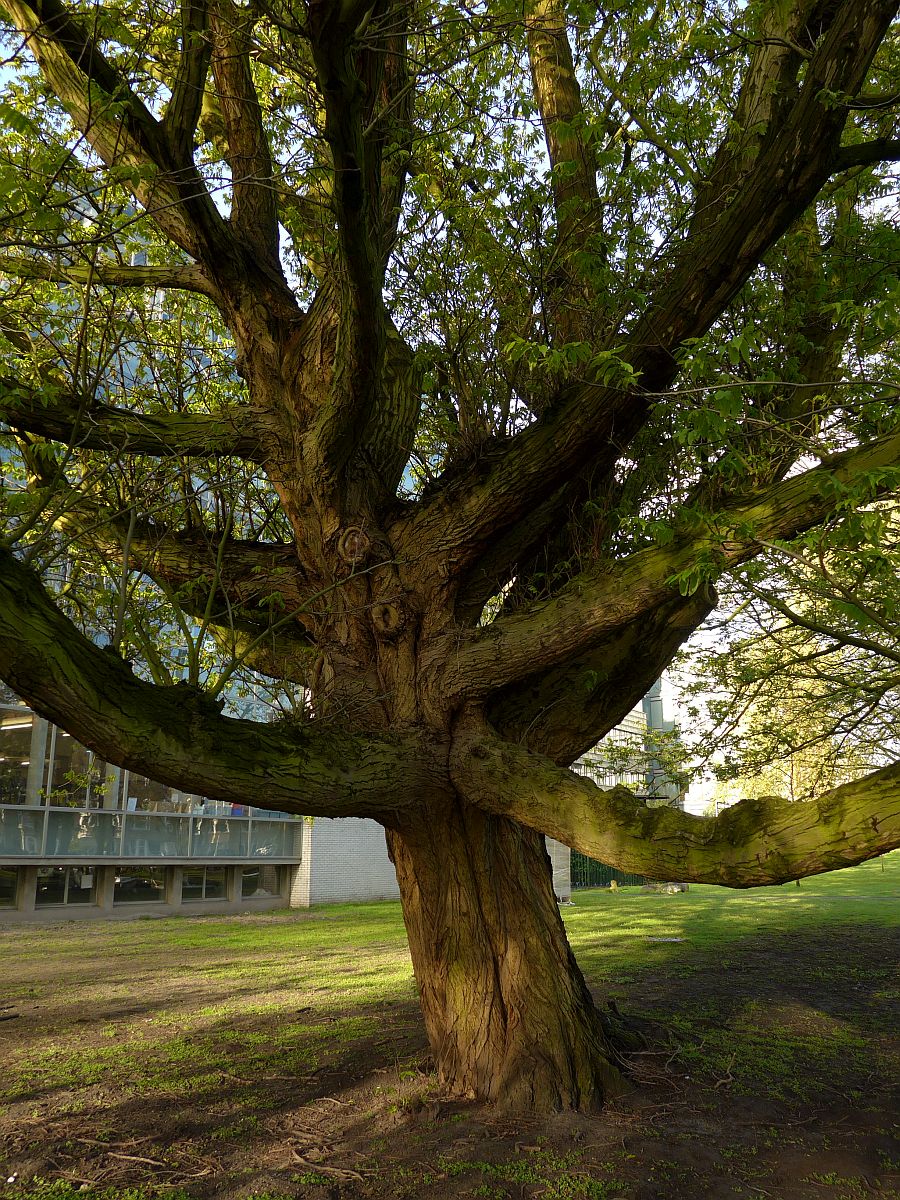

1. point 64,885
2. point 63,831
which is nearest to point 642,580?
point 63,831

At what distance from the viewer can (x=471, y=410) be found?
249 inches

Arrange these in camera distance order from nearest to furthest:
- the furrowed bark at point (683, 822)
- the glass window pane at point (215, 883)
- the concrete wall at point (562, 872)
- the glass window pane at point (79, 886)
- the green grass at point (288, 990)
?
1. the furrowed bark at point (683, 822)
2. the green grass at point (288, 990)
3. the glass window pane at point (79, 886)
4. the glass window pane at point (215, 883)
5. the concrete wall at point (562, 872)

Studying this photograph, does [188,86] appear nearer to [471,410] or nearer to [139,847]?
[471,410]

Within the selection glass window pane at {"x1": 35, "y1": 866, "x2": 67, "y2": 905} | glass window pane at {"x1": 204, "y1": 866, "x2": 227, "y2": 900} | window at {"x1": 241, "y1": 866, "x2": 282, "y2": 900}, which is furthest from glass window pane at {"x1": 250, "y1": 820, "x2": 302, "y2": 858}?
glass window pane at {"x1": 35, "y1": 866, "x2": 67, "y2": 905}

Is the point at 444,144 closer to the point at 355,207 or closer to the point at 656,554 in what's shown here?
the point at 355,207

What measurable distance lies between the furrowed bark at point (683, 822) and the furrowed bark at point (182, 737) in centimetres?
44

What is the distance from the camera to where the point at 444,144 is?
6410 millimetres

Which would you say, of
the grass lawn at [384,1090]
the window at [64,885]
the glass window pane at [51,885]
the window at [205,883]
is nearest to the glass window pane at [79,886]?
the window at [64,885]

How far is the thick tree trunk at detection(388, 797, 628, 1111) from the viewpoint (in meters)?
5.86

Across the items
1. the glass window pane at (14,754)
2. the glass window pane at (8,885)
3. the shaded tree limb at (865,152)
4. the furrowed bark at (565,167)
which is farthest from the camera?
the glass window pane at (8,885)

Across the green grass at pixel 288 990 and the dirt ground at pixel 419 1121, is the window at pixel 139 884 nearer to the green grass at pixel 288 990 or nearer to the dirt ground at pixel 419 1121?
the green grass at pixel 288 990

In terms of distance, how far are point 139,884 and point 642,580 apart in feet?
58.7

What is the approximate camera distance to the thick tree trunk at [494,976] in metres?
5.86

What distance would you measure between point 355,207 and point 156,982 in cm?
1026
